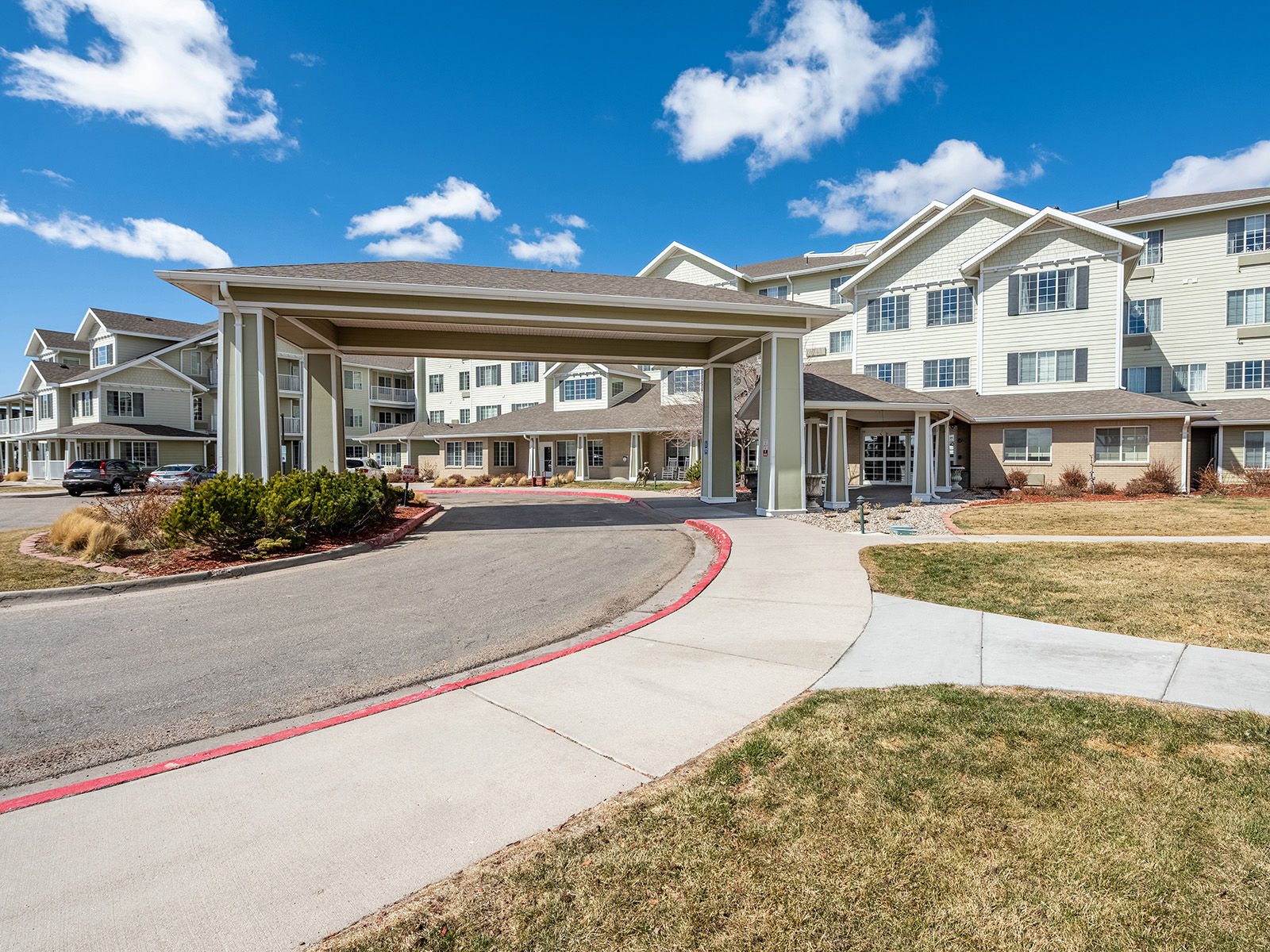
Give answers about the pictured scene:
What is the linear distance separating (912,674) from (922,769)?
1793 mm

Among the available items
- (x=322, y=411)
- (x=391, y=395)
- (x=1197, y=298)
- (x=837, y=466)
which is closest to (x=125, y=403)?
(x=391, y=395)

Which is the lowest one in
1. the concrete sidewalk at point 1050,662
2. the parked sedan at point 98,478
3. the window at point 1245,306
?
the concrete sidewalk at point 1050,662

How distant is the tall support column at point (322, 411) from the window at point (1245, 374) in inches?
1438

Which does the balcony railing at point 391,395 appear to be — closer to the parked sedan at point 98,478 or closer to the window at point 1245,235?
the parked sedan at point 98,478

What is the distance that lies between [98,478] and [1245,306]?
52.2m

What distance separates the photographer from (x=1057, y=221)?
26.0 m

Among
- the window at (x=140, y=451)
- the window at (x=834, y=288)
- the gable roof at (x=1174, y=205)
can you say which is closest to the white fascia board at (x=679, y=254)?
the window at (x=834, y=288)

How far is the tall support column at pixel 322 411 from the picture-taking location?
19.4 meters

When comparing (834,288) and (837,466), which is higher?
(834,288)

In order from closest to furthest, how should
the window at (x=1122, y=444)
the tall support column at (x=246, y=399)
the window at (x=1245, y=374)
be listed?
the tall support column at (x=246, y=399)
the window at (x=1122, y=444)
the window at (x=1245, y=374)

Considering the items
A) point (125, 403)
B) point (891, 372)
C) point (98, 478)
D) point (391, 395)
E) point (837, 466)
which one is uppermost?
point (391, 395)

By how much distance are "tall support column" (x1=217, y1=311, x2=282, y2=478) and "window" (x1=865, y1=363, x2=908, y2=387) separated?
948 inches

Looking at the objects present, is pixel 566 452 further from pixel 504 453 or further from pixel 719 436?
pixel 719 436

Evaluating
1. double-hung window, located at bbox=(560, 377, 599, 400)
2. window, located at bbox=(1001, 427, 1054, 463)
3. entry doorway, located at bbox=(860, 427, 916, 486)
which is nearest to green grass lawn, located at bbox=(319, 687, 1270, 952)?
window, located at bbox=(1001, 427, 1054, 463)
